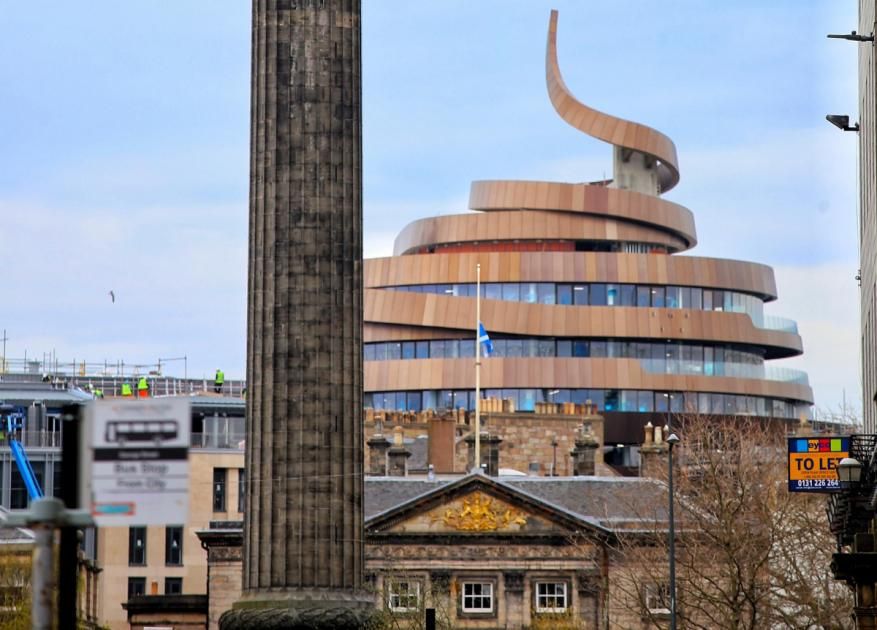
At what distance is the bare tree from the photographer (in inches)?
3191

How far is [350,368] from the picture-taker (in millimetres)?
59812

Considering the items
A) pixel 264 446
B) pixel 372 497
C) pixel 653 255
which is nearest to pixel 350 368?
pixel 264 446

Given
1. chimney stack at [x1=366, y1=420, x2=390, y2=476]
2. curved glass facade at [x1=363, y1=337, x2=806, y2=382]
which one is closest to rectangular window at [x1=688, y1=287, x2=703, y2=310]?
curved glass facade at [x1=363, y1=337, x2=806, y2=382]

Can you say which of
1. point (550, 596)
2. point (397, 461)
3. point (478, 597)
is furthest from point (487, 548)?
point (397, 461)

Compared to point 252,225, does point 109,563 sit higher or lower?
lower

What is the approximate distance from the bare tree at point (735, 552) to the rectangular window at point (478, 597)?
625 centimetres

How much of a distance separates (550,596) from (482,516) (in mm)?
4580

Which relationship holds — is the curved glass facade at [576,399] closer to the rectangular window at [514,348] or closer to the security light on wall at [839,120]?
the rectangular window at [514,348]

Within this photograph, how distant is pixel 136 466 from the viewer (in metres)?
24.0

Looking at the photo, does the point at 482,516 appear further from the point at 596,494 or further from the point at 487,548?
the point at 596,494

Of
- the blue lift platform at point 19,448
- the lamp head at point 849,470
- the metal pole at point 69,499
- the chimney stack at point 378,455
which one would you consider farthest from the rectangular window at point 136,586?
the metal pole at point 69,499

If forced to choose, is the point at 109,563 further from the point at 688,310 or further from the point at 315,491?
the point at 315,491

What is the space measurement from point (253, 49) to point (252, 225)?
405cm

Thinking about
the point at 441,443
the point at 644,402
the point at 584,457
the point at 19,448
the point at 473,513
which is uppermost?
the point at 644,402
